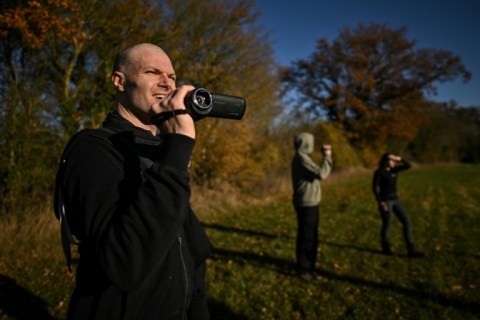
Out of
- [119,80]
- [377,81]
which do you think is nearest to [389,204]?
[119,80]

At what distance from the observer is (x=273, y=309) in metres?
4.05

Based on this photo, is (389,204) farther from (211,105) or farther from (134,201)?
A: (134,201)

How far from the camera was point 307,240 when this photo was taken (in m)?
4.91

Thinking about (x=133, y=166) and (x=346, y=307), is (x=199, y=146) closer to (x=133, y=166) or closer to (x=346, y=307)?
(x=346, y=307)

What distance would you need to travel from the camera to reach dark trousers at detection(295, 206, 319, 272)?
4.93 metres

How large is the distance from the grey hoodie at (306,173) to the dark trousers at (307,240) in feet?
0.55

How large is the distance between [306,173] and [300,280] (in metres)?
1.80

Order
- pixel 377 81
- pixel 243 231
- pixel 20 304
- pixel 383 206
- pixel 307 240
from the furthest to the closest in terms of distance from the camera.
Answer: pixel 377 81, pixel 243 231, pixel 383 206, pixel 307 240, pixel 20 304

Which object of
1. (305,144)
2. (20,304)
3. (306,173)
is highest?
(305,144)

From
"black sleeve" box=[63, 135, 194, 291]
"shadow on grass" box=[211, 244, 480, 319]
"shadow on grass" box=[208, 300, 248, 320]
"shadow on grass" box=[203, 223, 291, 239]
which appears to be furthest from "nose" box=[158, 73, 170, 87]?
"shadow on grass" box=[203, 223, 291, 239]

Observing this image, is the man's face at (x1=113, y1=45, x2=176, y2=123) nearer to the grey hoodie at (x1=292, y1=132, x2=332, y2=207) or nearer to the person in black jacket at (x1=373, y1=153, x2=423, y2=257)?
the grey hoodie at (x1=292, y1=132, x2=332, y2=207)

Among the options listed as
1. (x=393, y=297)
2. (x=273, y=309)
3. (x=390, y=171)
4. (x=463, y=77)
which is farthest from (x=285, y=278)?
(x=463, y=77)

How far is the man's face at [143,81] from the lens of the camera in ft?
4.52

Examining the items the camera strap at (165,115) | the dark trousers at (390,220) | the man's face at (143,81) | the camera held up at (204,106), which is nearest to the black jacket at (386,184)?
the dark trousers at (390,220)
